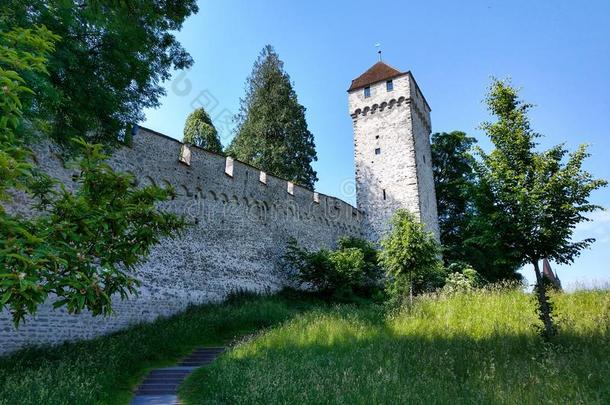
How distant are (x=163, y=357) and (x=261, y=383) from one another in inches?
188

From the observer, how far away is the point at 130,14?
880cm

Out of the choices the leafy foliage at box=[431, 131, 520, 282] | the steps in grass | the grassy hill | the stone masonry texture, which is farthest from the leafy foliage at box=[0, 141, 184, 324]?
the leafy foliage at box=[431, 131, 520, 282]

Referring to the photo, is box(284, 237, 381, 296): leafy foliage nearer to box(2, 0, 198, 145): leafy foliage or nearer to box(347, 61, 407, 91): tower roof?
box(2, 0, 198, 145): leafy foliage

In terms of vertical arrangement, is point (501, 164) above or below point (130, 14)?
below

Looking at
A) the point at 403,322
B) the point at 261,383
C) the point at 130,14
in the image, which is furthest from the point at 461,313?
the point at 130,14

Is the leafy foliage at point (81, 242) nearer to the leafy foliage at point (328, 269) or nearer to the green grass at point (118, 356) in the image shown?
the green grass at point (118, 356)

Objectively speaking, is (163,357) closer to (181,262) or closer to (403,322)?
(181,262)

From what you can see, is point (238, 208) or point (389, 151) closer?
point (238, 208)

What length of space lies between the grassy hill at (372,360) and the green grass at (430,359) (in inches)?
0.9

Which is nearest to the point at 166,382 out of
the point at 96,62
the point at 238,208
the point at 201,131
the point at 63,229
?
the point at 63,229

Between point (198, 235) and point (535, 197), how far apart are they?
1065cm

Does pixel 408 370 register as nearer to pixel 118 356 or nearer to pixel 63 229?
pixel 63 229

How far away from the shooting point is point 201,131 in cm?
2862

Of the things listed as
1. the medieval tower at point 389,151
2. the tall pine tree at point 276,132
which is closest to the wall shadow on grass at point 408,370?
the medieval tower at point 389,151
